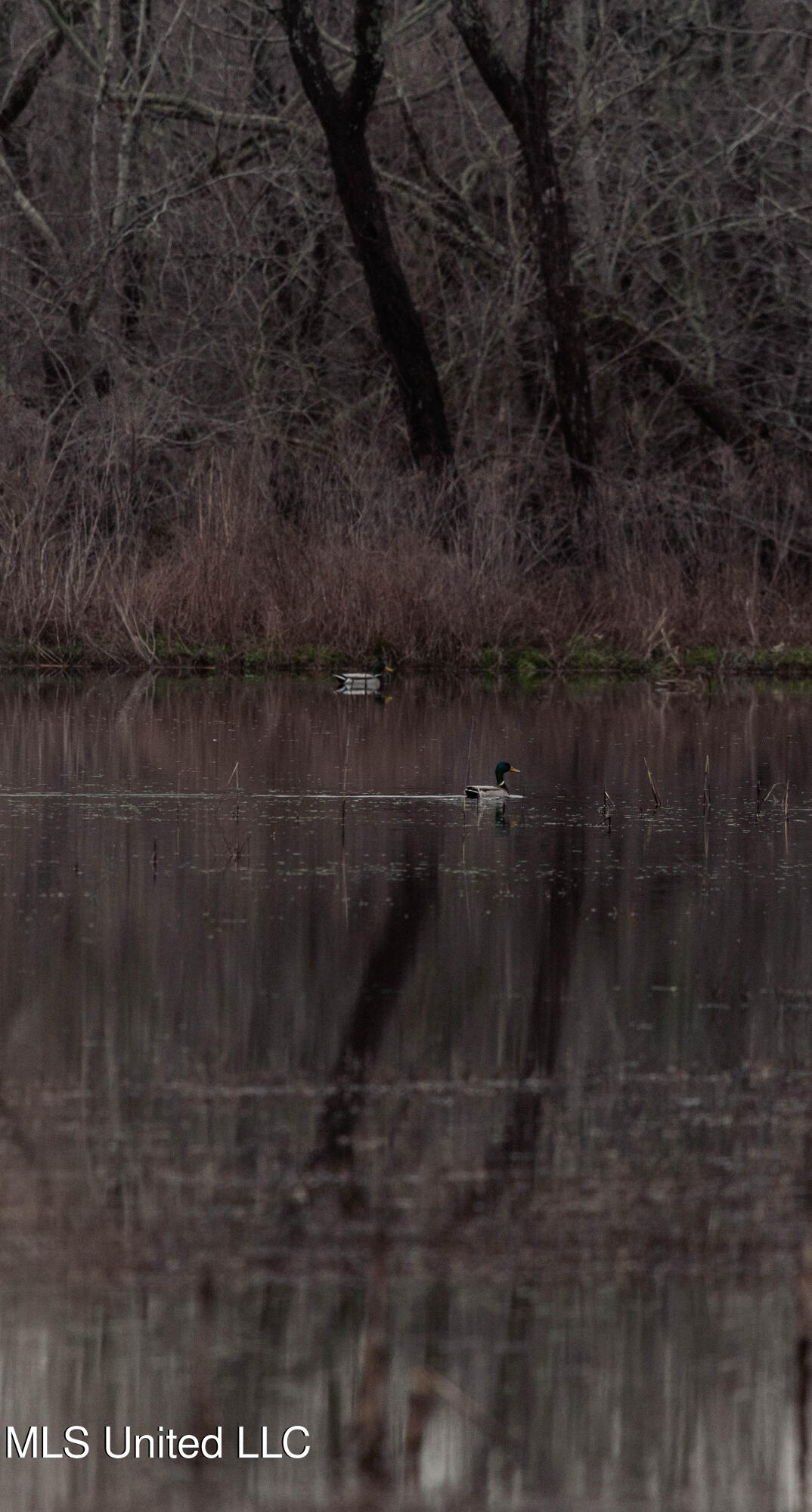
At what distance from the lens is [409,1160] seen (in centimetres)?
541

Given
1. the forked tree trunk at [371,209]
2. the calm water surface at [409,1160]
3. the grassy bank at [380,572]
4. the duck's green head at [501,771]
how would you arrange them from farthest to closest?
the forked tree trunk at [371,209] → the grassy bank at [380,572] → the duck's green head at [501,771] → the calm water surface at [409,1160]

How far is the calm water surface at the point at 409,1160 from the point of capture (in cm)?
404

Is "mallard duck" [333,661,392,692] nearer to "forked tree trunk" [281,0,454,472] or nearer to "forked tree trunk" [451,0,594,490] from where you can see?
"forked tree trunk" [281,0,454,472]

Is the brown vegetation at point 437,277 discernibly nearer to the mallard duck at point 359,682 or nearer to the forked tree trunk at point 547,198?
the forked tree trunk at point 547,198

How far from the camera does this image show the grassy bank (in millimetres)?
21359

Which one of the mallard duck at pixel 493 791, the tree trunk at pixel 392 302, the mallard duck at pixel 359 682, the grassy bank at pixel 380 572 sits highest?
the tree trunk at pixel 392 302

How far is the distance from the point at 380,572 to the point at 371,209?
4.79 metres

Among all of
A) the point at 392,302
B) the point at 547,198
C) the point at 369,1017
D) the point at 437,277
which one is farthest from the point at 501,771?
the point at 437,277

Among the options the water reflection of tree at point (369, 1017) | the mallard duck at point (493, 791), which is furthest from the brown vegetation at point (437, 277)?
the water reflection of tree at point (369, 1017)

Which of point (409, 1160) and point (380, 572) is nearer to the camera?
point (409, 1160)

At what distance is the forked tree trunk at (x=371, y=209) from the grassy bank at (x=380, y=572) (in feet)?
3.88

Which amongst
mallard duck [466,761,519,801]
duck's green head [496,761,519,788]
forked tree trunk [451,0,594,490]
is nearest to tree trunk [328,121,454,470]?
forked tree trunk [451,0,594,490]

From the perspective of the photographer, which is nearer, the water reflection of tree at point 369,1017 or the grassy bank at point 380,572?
the water reflection of tree at point 369,1017

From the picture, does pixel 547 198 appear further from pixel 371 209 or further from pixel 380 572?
pixel 380 572
